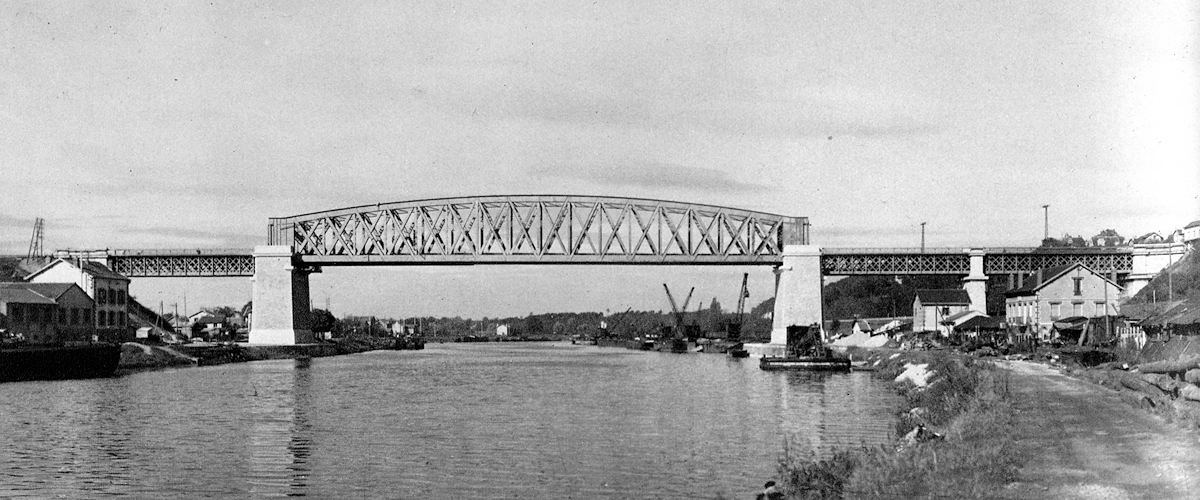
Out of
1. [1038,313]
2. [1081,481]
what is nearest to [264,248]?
[1038,313]

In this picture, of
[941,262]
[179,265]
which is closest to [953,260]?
[941,262]

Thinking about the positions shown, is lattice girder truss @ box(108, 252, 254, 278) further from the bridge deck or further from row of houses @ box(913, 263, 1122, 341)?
row of houses @ box(913, 263, 1122, 341)

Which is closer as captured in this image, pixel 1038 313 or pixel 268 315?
pixel 1038 313

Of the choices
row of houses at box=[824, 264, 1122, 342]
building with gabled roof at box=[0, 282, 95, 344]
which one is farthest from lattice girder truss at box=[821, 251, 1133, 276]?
building with gabled roof at box=[0, 282, 95, 344]

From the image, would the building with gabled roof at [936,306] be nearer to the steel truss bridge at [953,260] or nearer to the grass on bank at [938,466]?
the steel truss bridge at [953,260]

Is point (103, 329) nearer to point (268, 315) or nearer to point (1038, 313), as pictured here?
point (268, 315)

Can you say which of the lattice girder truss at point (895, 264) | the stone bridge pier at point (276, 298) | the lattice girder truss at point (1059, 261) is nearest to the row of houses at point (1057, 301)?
the lattice girder truss at point (895, 264)
